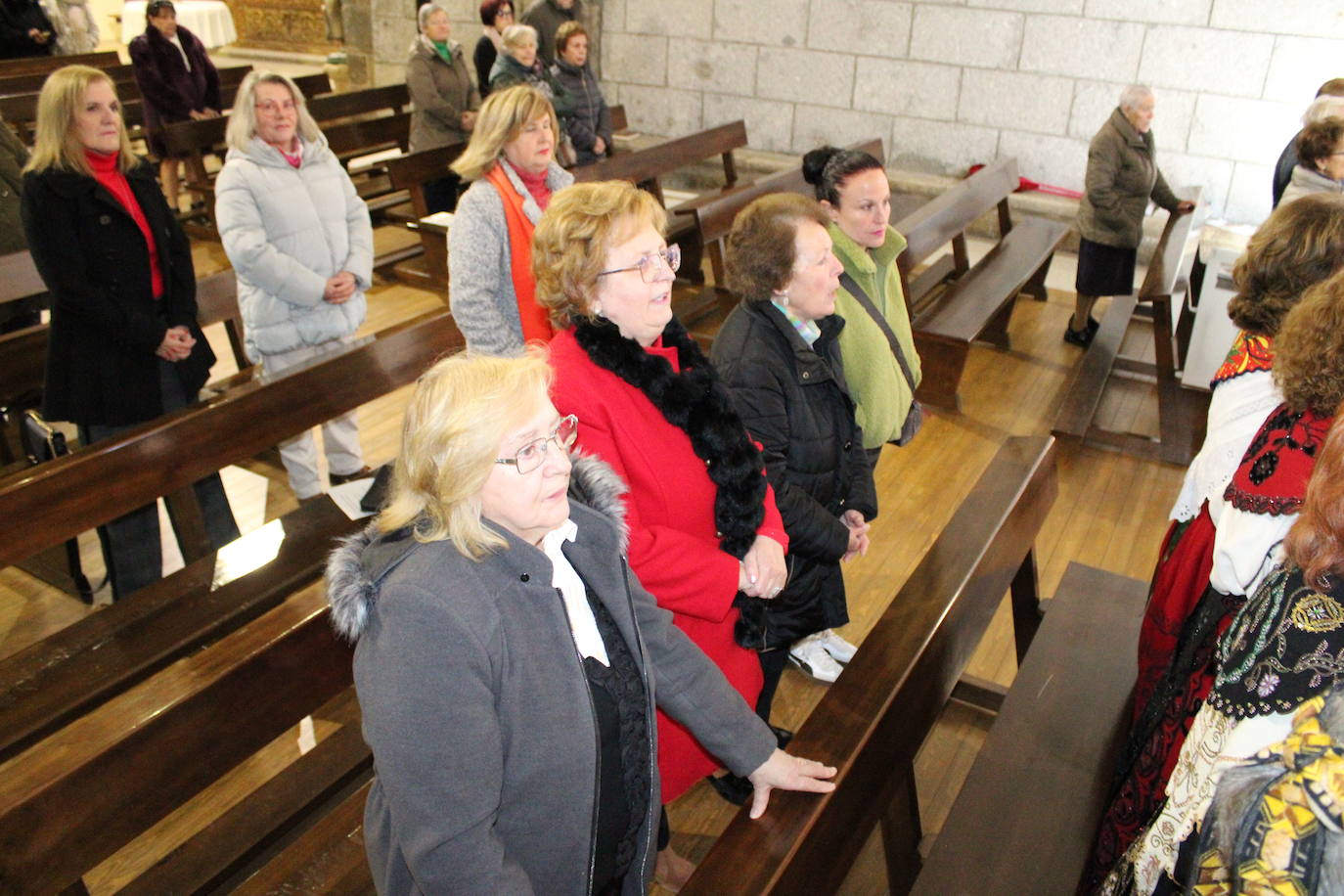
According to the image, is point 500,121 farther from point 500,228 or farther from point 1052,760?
point 1052,760

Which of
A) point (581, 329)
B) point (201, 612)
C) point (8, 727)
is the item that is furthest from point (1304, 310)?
point (8, 727)

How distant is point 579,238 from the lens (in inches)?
69.9

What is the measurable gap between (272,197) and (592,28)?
5026 mm

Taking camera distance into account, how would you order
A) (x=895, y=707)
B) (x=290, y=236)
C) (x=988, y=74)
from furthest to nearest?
(x=988, y=74)
(x=290, y=236)
(x=895, y=707)

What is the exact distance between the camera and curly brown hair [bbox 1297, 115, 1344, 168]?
150 inches

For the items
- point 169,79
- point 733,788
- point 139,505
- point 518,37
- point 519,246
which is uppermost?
point 518,37

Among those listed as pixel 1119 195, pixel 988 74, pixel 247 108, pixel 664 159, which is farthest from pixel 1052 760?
pixel 988 74

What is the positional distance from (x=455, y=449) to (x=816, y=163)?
171cm

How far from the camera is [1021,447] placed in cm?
250

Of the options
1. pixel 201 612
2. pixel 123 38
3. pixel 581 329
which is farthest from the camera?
pixel 123 38

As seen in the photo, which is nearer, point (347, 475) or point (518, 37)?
point (347, 475)

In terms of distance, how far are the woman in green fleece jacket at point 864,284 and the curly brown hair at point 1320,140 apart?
2.36 meters

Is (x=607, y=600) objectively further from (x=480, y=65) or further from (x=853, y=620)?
(x=480, y=65)

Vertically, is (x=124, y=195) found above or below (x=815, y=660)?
above
